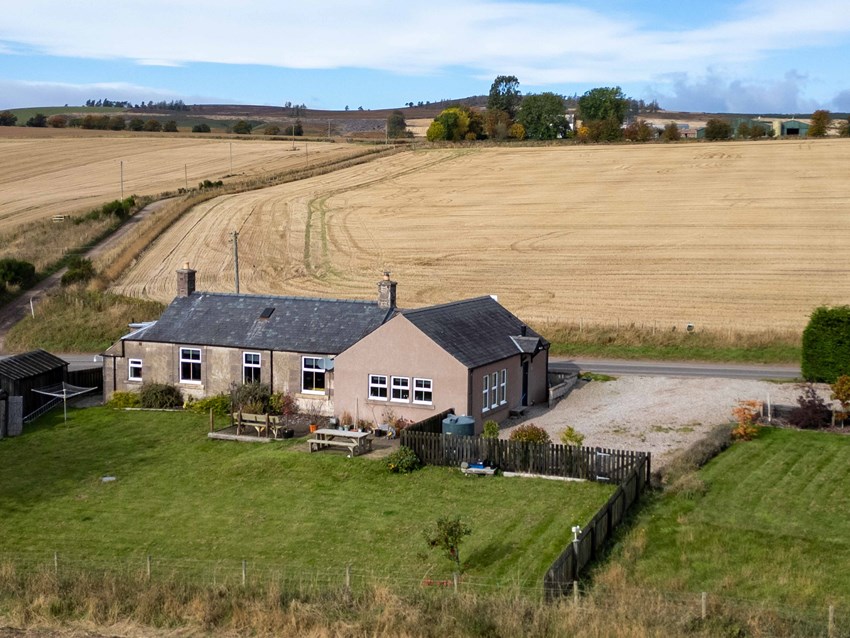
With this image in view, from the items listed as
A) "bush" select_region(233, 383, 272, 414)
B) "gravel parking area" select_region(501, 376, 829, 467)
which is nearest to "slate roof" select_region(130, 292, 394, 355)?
"bush" select_region(233, 383, 272, 414)

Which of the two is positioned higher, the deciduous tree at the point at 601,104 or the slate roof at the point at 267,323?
the deciduous tree at the point at 601,104

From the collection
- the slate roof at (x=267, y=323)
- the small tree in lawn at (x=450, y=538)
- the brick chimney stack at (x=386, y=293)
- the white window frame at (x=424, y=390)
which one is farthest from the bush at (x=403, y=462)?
the brick chimney stack at (x=386, y=293)

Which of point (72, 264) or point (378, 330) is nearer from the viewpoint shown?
point (378, 330)

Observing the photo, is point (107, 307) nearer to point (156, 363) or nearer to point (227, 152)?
point (156, 363)

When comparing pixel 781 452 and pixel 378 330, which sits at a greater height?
pixel 378 330

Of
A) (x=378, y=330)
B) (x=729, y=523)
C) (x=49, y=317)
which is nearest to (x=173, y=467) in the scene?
(x=378, y=330)

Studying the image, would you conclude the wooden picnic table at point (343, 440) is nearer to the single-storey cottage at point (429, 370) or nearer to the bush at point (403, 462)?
the bush at point (403, 462)

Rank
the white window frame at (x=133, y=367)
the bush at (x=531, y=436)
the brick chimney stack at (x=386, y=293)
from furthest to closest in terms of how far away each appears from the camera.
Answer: the white window frame at (x=133, y=367)
the brick chimney stack at (x=386, y=293)
the bush at (x=531, y=436)
